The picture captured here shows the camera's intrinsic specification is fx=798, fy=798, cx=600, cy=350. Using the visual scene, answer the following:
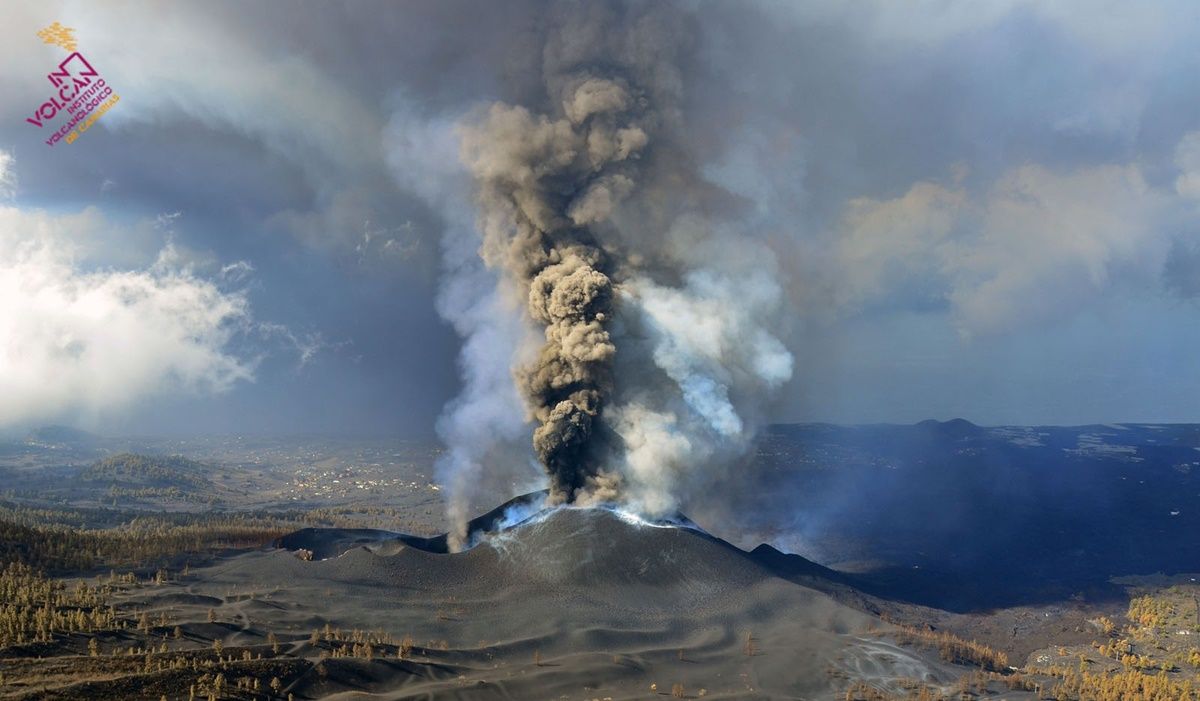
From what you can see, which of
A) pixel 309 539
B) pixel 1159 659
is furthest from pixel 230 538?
pixel 1159 659

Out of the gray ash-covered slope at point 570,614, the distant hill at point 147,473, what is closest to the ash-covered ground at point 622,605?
the gray ash-covered slope at point 570,614

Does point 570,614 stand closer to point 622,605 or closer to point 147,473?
point 622,605

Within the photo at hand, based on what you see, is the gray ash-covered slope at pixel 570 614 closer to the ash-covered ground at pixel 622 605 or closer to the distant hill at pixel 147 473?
the ash-covered ground at pixel 622 605

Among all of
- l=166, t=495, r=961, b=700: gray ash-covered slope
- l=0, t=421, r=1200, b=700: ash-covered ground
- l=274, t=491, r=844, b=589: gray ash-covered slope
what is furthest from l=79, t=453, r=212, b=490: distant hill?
l=274, t=491, r=844, b=589: gray ash-covered slope

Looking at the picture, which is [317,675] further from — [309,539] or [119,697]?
[309,539]

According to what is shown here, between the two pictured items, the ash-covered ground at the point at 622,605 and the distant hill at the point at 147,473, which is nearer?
the ash-covered ground at the point at 622,605

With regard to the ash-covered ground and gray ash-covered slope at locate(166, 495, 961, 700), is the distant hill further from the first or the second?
gray ash-covered slope at locate(166, 495, 961, 700)

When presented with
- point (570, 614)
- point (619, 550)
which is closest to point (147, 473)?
A: point (619, 550)

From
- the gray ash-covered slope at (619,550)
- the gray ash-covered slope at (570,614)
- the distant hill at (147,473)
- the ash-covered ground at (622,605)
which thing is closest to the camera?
the ash-covered ground at (622,605)
